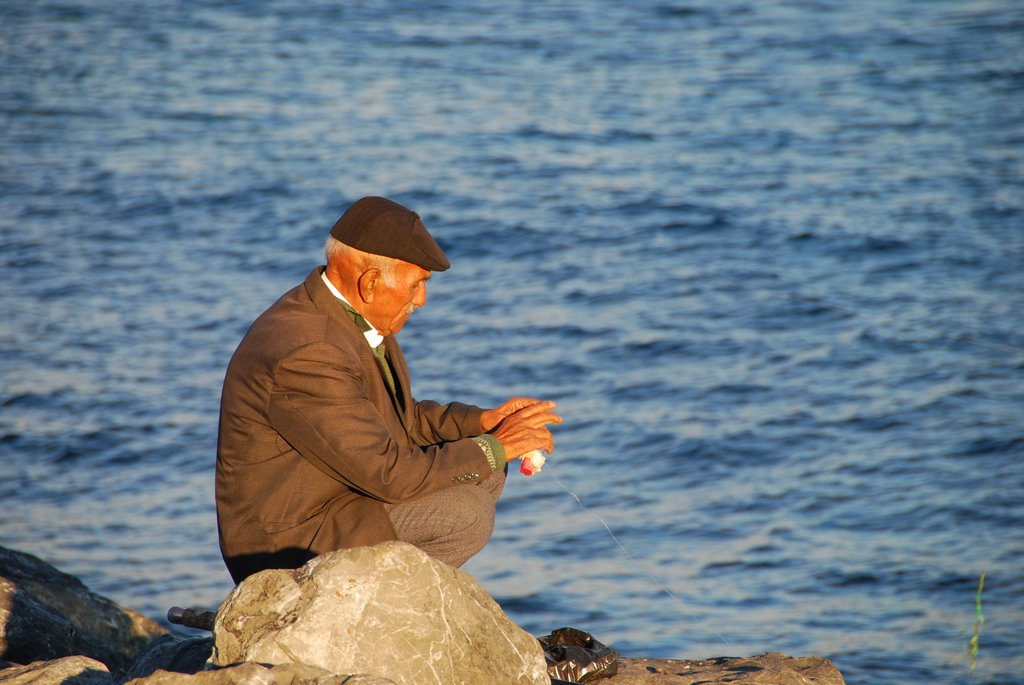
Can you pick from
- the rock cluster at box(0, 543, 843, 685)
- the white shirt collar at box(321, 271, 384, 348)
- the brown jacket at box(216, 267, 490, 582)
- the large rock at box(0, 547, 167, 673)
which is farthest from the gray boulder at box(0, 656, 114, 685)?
the white shirt collar at box(321, 271, 384, 348)

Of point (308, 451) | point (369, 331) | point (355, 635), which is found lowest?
point (355, 635)

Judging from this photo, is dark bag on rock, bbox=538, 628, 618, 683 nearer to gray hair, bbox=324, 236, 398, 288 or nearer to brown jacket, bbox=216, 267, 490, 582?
brown jacket, bbox=216, 267, 490, 582

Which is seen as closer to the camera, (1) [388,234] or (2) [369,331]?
(1) [388,234]

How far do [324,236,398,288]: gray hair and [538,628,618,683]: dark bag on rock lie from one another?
1.29 meters

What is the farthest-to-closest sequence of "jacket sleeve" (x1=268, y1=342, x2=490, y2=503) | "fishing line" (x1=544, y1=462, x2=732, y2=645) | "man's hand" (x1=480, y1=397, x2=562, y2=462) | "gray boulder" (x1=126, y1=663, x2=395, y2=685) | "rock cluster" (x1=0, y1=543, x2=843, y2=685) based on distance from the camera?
"fishing line" (x1=544, y1=462, x2=732, y2=645) → "man's hand" (x1=480, y1=397, x2=562, y2=462) → "jacket sleeve" (x1=268, y1=342, x2=490, y2=503) → "rock cluster" (x1=0, y1=543, x2=843, y2=685) → "gray boulder" (x1=126, y1=663, x2=395, y2=685)

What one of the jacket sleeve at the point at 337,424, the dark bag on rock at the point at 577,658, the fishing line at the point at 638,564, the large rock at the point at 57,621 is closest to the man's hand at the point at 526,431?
the jacket sleeve at the point at 337,424

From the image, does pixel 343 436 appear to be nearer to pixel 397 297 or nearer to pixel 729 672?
pixel 397 297

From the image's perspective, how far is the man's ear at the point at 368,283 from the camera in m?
3.90

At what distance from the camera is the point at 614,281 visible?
39.3 feet

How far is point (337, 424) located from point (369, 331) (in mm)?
451

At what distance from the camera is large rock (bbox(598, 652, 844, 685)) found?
4.32m

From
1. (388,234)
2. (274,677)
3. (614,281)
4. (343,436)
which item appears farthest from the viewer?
(614,281)

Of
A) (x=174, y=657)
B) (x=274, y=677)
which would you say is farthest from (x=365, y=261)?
(x=274, y=677)

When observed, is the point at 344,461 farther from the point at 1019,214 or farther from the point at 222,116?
the point at 222,116
